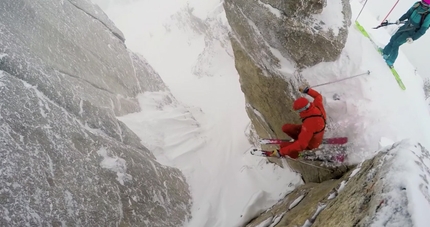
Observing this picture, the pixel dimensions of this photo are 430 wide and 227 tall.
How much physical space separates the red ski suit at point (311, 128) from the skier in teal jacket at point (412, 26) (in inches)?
137

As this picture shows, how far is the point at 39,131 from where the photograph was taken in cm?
771

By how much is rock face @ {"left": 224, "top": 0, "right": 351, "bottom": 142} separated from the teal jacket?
1.64 metres

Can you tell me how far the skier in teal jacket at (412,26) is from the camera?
309 inches

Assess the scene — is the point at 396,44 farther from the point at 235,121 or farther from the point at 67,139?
the point at 67,139

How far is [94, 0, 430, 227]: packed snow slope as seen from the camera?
7.52m

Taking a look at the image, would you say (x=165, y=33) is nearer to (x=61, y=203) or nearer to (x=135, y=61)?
(x=135, y=61)

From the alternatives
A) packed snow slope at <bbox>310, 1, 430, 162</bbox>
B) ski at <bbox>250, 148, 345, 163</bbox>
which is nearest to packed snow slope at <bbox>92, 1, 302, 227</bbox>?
ski at <bbox>250, 148, 345, 163</bbox>

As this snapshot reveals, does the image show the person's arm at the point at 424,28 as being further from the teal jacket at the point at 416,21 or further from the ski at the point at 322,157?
the ski at the point at 322,157

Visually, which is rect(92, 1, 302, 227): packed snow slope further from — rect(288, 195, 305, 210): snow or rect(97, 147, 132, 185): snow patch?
rect(288, 195, 305, 210): snow

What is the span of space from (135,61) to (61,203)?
8336 mm

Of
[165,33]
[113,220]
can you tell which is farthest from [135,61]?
[165,33]

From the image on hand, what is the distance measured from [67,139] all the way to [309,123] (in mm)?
6267

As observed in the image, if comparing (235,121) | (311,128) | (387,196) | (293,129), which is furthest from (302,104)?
(235,121)

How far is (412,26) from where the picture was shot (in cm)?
819
